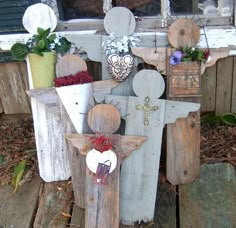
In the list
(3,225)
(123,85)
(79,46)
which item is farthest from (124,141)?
(3,225)

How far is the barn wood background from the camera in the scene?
2105mm

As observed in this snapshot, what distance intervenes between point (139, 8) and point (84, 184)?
85 cm

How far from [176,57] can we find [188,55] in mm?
51

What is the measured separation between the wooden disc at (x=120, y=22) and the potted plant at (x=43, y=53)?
0.71ft

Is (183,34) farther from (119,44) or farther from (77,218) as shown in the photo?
(77,218)

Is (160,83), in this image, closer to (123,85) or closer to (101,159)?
(123,85)

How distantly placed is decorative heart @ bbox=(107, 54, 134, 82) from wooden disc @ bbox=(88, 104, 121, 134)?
0.17m

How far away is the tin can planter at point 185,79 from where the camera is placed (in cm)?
175

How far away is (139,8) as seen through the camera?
2006 mm

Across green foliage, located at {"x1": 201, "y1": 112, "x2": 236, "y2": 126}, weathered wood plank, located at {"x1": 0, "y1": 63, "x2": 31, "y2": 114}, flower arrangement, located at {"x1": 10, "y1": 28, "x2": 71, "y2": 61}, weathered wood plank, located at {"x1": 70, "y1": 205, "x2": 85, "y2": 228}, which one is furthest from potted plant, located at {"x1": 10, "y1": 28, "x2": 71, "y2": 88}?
green foliage, located at {"x1": 201, "y1": 112, "x2": 236, "y2": 126}

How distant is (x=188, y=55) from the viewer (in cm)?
174

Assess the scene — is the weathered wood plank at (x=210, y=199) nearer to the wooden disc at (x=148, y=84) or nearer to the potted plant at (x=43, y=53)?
the wooden disc at (x=148, y=84)

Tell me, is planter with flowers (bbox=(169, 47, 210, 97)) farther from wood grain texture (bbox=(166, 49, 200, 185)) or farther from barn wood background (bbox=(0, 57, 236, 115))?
barn wood background (bbox=(0, 57, 236, 115))

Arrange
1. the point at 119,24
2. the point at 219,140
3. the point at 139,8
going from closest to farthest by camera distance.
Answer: the point at 119,24
the point at 139,8
the point at 219,140
